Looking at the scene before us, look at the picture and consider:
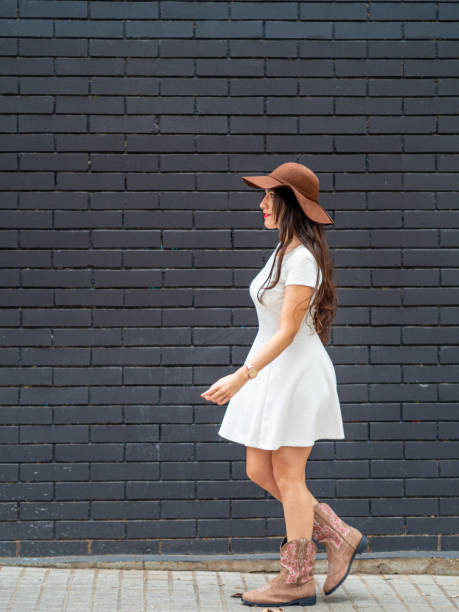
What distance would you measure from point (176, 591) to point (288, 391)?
54.5 inches

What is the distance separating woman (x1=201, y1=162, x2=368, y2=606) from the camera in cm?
400

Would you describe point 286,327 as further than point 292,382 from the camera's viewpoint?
No

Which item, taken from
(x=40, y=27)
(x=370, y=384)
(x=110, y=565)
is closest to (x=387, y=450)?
(x=370, y=384)

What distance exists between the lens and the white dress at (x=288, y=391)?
157 inches

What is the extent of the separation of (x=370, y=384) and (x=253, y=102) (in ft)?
6.11

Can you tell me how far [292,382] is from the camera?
159 inches

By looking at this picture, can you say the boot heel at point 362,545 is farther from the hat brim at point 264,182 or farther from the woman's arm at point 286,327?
the hat brim at point 264,182

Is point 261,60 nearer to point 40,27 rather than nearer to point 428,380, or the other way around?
point 40,27

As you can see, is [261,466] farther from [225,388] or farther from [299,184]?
[299,184]

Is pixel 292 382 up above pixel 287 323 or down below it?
below

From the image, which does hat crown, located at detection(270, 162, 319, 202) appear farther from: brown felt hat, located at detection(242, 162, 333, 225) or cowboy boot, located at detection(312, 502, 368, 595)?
cowboy boot, located at detection(312, 502, 368, 595)

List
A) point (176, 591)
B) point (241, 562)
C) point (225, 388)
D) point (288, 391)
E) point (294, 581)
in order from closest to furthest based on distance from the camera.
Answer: point (225, 388) < point (288, 391) < point (294, 581) < point (176, 591) < point (241, 562)

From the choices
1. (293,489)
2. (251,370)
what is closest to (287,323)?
(251,370)

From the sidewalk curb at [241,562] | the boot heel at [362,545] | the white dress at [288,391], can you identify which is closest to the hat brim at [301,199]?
the white dress at [288,391]
